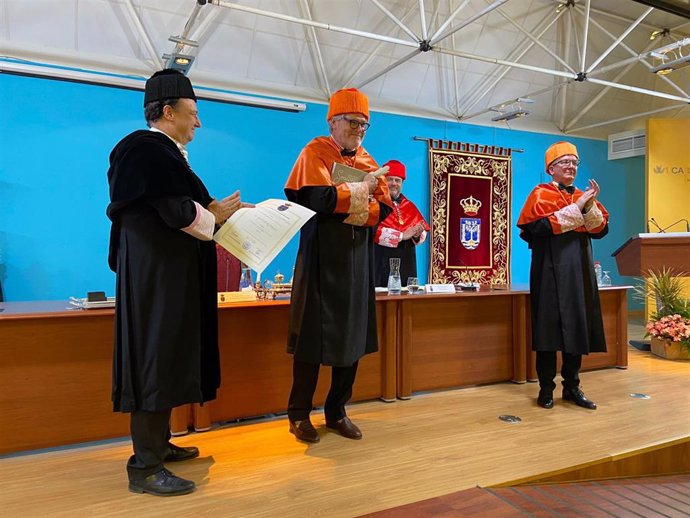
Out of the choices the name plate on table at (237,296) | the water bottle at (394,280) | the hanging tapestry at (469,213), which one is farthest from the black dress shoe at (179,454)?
the hanging tapestry at (469,213)

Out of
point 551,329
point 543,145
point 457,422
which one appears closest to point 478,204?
point 543,145

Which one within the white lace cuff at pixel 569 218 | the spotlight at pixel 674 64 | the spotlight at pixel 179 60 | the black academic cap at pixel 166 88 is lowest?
the white lace cuff at pixel 569 218

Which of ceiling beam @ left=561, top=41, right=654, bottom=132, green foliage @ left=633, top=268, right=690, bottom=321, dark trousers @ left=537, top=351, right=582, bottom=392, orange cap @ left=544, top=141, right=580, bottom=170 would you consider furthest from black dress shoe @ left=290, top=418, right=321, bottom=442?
ceiling beam @ left=561, top=41, right=654, bottom=132

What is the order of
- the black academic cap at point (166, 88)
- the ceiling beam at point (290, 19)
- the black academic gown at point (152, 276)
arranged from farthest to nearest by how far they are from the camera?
the ceiling beam at point (290, 19), the black academic cap at point (166, 88), the black academic gown at point (152, 276)

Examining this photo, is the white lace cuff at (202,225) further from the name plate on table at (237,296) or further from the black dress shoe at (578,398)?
the black dress shoe at (578,398)

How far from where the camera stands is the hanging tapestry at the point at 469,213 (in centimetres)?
696

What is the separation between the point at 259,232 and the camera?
Result: 6.55 feet

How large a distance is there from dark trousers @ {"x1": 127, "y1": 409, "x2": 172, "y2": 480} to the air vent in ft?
27.3

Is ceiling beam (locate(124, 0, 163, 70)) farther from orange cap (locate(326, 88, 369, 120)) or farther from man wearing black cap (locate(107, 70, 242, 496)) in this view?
man wearing black cap (locate(107, 70, 242, 496))

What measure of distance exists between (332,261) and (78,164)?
3.93m

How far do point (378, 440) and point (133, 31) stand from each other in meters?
4.73

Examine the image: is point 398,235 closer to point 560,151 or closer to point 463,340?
point 463,340

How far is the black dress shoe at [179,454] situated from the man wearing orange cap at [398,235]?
2380 mm

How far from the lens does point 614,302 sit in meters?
4.16
